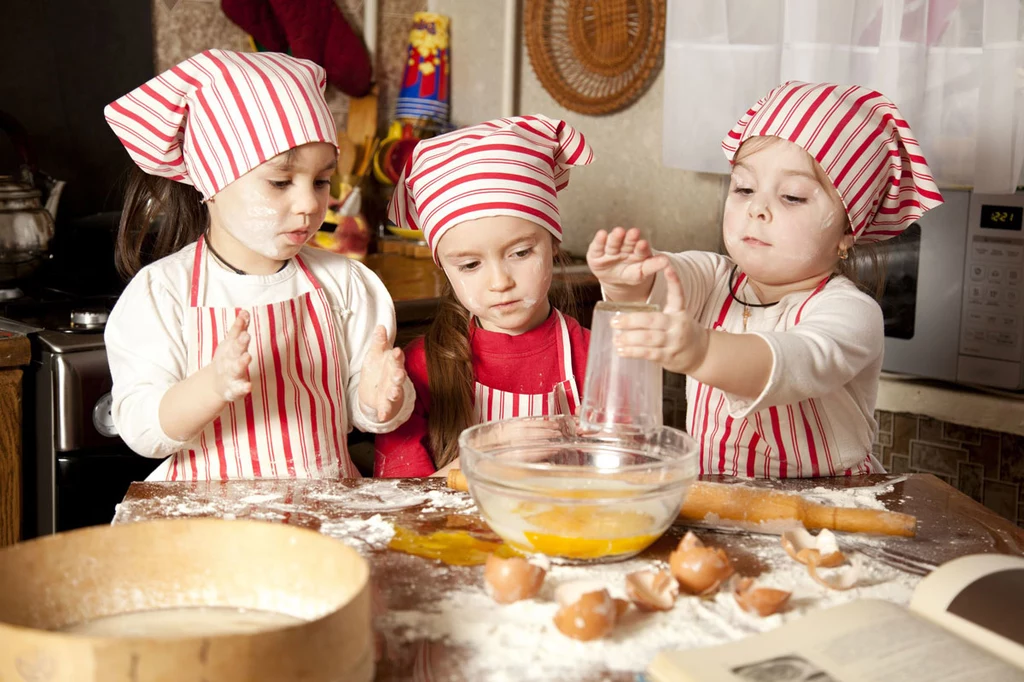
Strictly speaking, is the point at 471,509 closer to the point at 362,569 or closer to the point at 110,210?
the point at 362,569

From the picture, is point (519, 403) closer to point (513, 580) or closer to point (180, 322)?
point (180, 322)

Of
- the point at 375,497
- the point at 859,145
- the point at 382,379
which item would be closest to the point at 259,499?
the point at 375,497

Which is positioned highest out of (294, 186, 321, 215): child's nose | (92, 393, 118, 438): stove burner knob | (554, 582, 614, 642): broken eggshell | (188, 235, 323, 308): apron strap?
(294, 186, 321, 215): child's nose

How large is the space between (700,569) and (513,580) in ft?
0.52

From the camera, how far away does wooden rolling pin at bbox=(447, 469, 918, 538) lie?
3.33ft

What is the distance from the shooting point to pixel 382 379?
1298mm

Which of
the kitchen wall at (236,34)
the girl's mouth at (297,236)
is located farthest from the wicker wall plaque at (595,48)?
the girl's mouth at (297,236)

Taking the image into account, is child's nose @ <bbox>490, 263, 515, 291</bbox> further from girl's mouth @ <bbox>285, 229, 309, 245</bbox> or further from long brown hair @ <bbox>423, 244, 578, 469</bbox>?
girl's mouth @ <bbox>285, 229, 309, 245</bbox>

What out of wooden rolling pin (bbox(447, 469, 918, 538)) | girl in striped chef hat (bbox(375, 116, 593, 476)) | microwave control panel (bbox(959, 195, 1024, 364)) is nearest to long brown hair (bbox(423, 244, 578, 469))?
girl in striped chef hat (bbox(375, 116, 593, 476))

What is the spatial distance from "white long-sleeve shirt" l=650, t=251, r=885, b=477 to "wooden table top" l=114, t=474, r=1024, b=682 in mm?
129

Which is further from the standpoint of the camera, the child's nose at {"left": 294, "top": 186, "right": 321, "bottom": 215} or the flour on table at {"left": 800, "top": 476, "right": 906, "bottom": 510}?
the child's nose at {"left": 294, "top": 186, "right": 321, "bottom": 215}

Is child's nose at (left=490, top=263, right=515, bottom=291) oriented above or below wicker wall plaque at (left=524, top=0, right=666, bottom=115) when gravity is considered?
below

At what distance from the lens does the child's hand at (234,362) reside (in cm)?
112

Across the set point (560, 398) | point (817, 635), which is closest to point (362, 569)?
point (817, 635)
